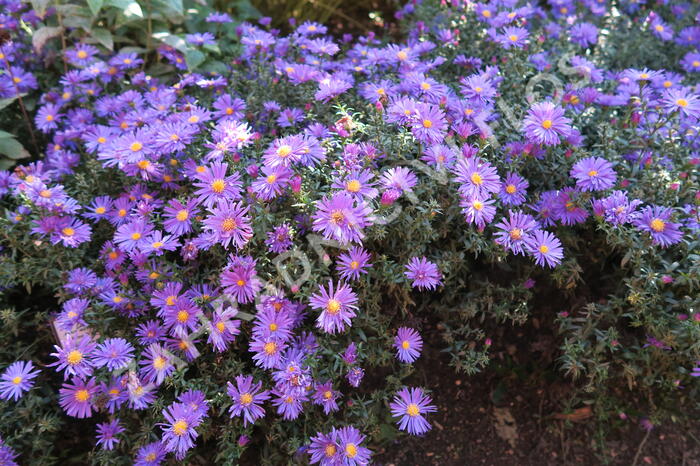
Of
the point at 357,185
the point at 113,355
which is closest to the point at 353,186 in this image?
the point at 357,185

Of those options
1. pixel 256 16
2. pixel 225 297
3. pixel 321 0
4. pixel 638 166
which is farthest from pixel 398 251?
pixel 321 0

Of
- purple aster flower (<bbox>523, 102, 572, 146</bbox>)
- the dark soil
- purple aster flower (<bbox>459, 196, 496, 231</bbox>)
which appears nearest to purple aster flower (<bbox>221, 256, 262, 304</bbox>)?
purple aster flower (<bbox>459, 196, 496, 231</bbox>)

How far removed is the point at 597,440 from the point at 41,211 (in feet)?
6.57

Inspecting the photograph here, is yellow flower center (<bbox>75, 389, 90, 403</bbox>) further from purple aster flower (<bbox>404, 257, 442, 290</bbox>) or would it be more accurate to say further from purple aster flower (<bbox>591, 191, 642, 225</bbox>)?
purple aster flower (<bbox>591, 191, 642, 225</bbox>)

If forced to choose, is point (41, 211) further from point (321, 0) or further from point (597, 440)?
point (321, 0)

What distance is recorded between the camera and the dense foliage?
67.1 inches

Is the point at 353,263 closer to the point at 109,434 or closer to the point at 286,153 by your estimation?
the point at 286,153

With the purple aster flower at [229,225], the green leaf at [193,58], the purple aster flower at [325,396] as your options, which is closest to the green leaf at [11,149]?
the green leaf at [193,58]

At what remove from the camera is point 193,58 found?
2576 millimetres

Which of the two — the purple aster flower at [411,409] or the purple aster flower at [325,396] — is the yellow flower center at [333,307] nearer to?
the purple aster flower at [325,396]

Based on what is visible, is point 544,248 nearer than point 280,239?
No

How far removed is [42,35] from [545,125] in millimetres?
2047

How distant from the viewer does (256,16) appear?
3281 mm

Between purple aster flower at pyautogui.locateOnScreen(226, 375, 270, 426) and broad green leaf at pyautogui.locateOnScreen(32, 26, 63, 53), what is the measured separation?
1.74 metres
